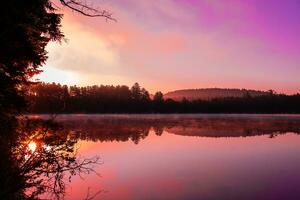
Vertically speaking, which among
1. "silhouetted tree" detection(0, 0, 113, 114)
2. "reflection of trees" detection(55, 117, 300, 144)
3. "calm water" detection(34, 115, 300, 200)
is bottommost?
"calm water" detection(34, 115, 300, 200)

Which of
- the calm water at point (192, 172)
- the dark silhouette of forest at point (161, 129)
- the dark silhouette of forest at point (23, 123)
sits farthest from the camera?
the dark silhouette of forest at point (161, 129)

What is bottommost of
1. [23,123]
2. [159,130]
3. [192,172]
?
[192,172]

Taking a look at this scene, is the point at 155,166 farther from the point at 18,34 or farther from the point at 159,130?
the point at 159,130

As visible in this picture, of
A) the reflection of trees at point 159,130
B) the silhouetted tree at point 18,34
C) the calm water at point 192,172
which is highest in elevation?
the silhouetted tree at point 18,34

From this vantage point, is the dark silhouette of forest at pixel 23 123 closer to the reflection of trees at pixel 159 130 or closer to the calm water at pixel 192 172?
the calm water at pixel 192 172

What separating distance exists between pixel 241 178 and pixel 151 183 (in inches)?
171

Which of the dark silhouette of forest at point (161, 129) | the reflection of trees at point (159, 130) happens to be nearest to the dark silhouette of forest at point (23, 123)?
the dark silhouette of forest at point (161, 129)

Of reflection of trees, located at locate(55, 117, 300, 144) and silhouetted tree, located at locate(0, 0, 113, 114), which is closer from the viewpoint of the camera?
silhouetted tree, located at locate(0, 0, 113, 114)

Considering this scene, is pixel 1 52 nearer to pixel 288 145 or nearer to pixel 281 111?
pixel 288 145

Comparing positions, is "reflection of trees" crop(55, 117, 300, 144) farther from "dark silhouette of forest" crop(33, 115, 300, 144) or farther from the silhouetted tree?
the silhouetted tree

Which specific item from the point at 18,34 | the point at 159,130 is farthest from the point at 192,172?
the point at 159,130

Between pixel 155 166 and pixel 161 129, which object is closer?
pixel 155 166

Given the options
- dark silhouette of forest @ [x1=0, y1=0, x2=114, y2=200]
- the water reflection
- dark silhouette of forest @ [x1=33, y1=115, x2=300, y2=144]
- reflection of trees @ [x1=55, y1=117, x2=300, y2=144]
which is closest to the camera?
dark silhouette of forest @ [x1=0, y1=0, x2=114, y2=200]

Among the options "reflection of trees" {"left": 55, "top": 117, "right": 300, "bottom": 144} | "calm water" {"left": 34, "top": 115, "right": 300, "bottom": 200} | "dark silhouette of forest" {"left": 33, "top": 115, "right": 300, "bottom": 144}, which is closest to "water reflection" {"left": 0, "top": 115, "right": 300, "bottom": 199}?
"calm water" {"left": 34, "top": 115, "right": 300, "bottom": 200}
